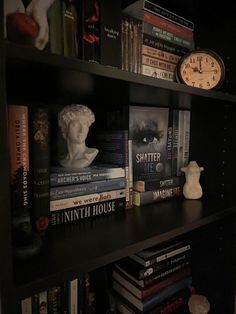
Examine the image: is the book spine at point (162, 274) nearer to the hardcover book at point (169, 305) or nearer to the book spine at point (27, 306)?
the hardcover book at point (169, 305)

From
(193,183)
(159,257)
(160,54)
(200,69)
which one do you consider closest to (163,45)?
(160,54)

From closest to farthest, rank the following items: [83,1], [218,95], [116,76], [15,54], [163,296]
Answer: [15,54]
[116,76]
[83,1]
[218,95]
[163,296]

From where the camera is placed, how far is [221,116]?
855mm

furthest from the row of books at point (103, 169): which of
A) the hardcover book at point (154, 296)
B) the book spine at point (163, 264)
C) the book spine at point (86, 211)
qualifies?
the hardcover book at point (154, 296)

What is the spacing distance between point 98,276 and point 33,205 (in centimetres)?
46

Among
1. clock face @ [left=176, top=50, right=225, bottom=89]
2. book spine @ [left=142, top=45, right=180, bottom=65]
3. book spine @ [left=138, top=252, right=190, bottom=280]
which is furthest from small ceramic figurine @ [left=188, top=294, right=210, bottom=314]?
book spine @ [left=142, top=45, right=180, bottom=65]

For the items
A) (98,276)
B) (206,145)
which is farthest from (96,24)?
(98,276)

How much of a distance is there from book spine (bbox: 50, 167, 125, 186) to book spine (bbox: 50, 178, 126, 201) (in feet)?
0.04

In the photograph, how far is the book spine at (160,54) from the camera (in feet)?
2.49

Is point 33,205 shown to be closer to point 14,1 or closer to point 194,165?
point 14,1

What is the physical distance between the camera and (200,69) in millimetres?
803

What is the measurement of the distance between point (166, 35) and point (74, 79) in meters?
0.46

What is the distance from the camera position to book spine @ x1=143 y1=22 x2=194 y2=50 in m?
0.75

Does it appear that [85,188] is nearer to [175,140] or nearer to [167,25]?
[175,140]
